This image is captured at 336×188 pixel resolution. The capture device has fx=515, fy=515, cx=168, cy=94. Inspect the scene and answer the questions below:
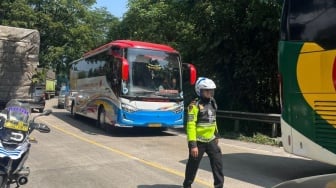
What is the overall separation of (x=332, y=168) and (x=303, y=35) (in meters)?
3.60

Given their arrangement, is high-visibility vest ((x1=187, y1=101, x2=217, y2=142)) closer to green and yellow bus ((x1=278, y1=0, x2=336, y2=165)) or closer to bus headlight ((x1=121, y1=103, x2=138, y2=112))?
green and yellow bus ((x1=278, y1=0, x2=336, y2=165))

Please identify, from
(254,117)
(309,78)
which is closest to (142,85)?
(254,117)

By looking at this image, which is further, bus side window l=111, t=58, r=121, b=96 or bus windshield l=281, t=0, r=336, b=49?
bus side window l=111, t=58, r=121, b=96

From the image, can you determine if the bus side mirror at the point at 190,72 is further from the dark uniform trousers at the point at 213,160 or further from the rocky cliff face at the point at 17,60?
the dark uniform trousers at the point at 213,160

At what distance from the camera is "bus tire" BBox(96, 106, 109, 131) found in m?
18.8

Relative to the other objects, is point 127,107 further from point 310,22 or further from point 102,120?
point 310,22

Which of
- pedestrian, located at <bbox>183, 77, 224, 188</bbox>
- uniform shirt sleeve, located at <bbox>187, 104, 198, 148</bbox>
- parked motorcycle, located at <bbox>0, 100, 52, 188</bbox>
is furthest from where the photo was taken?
pedestrian, located at <bbox>183, 77, 224, 188</bbox>

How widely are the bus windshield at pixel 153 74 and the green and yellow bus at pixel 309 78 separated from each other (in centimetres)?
843

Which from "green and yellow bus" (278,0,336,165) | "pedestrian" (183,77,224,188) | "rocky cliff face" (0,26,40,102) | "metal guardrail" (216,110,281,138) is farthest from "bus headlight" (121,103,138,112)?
"pedestrian" (183,77,224,188)

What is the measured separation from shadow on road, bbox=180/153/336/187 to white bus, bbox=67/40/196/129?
4932 mm

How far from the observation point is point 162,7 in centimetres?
3127

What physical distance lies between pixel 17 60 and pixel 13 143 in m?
12.9

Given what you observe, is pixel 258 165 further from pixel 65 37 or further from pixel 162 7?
pixel 65 37

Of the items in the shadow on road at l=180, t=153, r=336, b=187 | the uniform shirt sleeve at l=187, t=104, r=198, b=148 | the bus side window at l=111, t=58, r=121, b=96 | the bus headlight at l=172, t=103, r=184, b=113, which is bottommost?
the shadow on road at l=180, t=153, r=336, b=187
